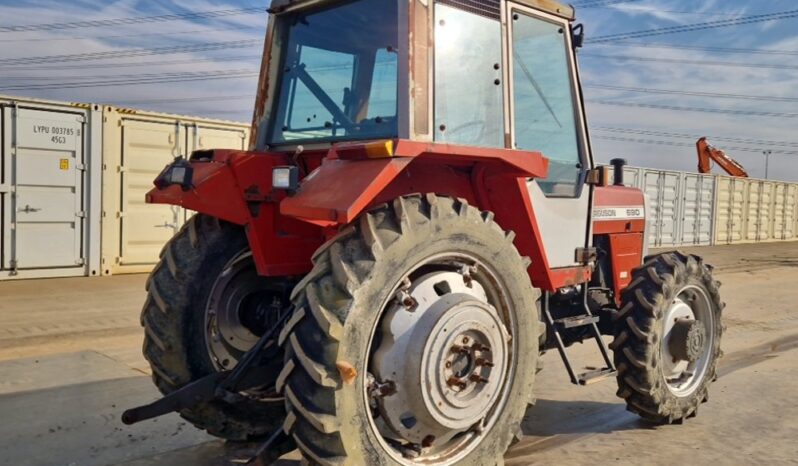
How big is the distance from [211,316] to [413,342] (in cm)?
144

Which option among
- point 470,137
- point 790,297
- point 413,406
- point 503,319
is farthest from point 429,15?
point 790,297

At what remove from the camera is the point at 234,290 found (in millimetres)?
4223

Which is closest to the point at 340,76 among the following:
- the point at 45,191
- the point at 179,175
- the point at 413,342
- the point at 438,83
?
the point at 438,83

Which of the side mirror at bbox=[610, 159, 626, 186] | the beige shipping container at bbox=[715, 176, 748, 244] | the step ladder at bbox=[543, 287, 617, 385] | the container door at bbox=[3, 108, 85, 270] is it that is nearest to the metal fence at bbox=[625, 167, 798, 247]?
the beige shipping container at bbox=[715, 176, 748, 244]

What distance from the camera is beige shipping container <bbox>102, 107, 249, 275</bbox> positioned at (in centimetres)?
1212

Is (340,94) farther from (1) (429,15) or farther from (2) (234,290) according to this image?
(2) (234,290)

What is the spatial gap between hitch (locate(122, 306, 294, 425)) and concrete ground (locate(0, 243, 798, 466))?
2.30ft

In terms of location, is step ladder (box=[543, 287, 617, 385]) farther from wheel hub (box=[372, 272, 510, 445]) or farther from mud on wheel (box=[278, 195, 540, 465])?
wheel hub (box=[372, 272, 510, 445])

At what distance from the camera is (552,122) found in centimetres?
456

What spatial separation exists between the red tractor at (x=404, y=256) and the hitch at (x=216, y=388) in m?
0.01

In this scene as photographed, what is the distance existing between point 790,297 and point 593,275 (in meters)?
9.42

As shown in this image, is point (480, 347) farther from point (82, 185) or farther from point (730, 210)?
point (730, 210)

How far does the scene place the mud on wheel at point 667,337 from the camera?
473 cm

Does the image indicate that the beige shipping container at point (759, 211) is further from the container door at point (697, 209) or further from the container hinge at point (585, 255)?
the container hinge at point (585, 255)
